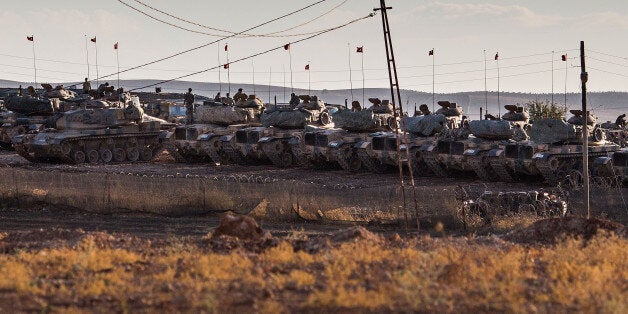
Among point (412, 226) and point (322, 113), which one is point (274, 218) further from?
point (322, 113)

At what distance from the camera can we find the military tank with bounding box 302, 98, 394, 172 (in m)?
43.4

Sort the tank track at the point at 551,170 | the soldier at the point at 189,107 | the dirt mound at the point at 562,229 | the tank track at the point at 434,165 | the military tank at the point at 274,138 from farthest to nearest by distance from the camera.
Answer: the soldier at the point at 189,107, the military tank at the point at 274,138, the tank track at the point at 434,165, the tank track at the point at 551,170, the dirt mound at the point at 562,229

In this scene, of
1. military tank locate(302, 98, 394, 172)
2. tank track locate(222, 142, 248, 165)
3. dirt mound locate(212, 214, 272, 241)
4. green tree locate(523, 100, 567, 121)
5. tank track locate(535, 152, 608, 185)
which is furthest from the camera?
green tree locate(523, 100, 567, 121)

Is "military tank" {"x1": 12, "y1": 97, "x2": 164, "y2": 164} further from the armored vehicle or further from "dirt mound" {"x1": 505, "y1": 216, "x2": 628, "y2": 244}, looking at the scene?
"dirt mound" {"x1": 505, "y1": 216, "x2": 628, "y2": 244}

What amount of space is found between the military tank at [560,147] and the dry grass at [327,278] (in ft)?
54.8

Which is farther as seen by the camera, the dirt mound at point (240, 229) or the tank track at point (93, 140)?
the tank track at point (93, 140)

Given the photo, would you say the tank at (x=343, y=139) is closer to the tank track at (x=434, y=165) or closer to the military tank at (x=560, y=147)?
the tank track at (x=434, y=165)

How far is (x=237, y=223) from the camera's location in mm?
20688

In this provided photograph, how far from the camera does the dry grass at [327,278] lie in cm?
1302

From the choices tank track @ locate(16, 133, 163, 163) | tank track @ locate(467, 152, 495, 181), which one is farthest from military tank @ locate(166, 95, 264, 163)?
tank track @ locate(467, 152, 495, 181)

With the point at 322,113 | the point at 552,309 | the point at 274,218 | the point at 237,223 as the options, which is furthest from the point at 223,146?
the point at 552,309

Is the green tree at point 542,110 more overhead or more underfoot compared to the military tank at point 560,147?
more overhead

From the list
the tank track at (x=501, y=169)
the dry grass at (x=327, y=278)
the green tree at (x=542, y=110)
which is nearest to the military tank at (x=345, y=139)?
the tank track at (x=501, y=169)

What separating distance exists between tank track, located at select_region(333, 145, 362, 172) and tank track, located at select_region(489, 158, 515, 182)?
7.24m
